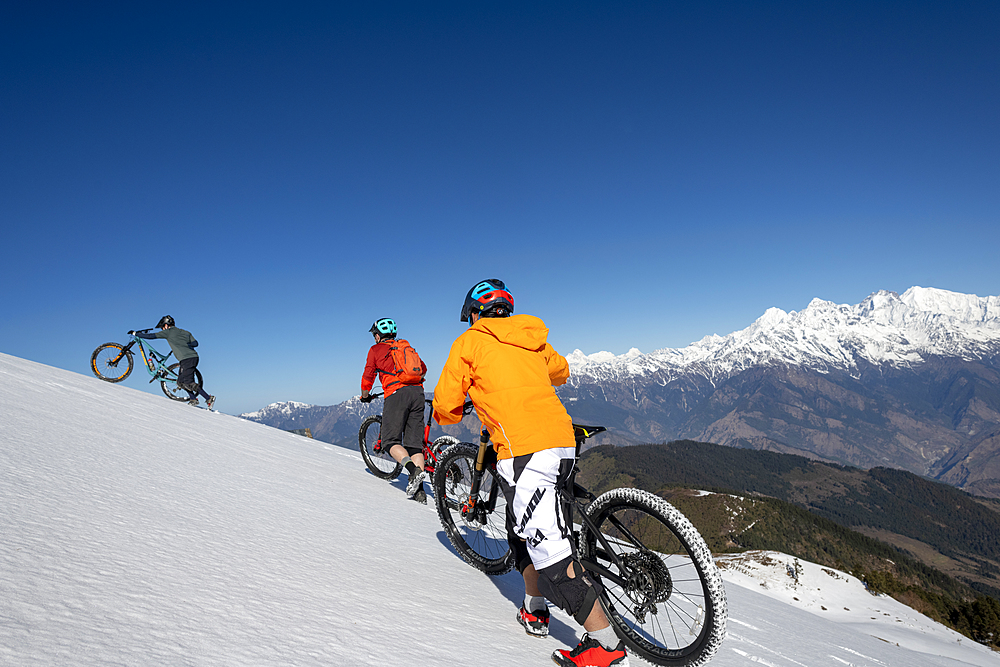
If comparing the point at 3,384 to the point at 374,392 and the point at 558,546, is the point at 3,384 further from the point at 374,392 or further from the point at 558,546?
the point at 558,546

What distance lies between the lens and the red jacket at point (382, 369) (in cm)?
832

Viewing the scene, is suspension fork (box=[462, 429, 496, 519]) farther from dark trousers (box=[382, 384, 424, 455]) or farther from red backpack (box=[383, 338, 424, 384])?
red backpack (box=[383, 338, 424, 384])

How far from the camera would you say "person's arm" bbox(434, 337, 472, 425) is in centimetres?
406

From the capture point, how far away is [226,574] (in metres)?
3.48

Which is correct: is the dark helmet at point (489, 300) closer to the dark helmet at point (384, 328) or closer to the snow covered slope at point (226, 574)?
the snow covered slope at point (226, 574)

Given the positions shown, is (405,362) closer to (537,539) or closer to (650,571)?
(537,539)

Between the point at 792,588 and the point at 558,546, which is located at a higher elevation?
the point at 558,546

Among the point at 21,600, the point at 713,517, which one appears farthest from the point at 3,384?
the point at 713,517

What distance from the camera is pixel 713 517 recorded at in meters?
144

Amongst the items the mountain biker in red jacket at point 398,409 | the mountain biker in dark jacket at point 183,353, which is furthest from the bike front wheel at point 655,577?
the mountain biker in dark jacket at point 183,353

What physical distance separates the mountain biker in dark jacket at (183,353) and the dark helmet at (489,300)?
41.8 ft

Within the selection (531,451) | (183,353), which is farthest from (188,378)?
(531,451)

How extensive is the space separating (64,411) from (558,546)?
27.3ft

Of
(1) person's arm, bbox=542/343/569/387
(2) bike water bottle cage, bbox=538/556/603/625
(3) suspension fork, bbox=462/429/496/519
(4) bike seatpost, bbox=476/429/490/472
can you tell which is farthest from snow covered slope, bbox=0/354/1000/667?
(1) person's arm, bbox=542/343/569/387
